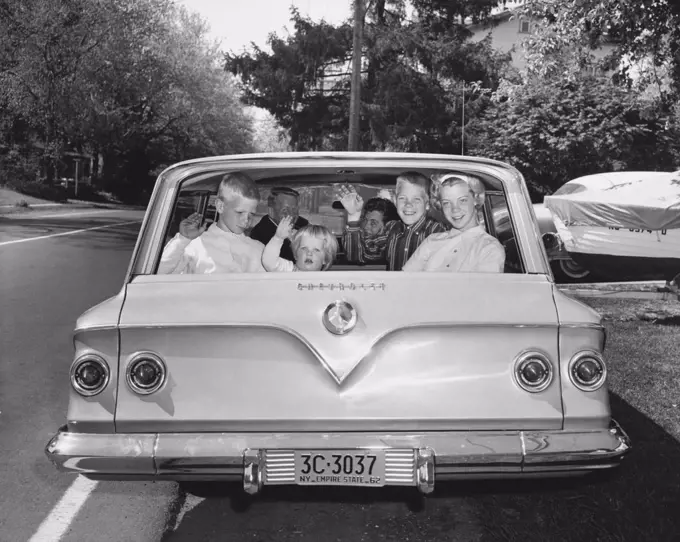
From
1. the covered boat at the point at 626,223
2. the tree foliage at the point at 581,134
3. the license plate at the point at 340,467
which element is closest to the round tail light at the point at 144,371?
the license plate at the point at 340,467

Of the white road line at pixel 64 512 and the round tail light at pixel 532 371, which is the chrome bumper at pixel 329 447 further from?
the white road line at pixel 64 512

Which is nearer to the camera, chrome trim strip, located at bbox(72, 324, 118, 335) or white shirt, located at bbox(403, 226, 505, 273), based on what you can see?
chrome trim strip, located at bbox(72, 324, 118, 335)

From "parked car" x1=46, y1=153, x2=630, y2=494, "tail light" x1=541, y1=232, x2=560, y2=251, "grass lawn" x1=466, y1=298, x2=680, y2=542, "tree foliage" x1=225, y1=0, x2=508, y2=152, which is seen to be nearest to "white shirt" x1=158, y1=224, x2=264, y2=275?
"parked car" x1=46, y1=153, x2=630, y2=494

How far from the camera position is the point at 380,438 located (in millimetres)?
2812

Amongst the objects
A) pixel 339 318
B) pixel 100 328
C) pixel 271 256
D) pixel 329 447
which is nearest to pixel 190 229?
pixel 271 256

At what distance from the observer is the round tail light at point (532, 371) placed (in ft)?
9.35

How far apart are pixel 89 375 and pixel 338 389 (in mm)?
938

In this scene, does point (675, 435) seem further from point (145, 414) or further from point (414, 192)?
point (145, 414)

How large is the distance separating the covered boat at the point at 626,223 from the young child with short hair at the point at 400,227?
11.8 meters

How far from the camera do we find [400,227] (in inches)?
174

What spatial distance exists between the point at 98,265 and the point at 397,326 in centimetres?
1182

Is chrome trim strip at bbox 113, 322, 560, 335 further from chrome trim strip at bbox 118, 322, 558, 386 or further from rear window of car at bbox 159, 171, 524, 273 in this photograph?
rear window of car at bbox 159, 171, 524, 273

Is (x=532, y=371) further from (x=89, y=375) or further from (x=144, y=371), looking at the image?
(x=89, y=375)

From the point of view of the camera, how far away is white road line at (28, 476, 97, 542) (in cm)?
349
